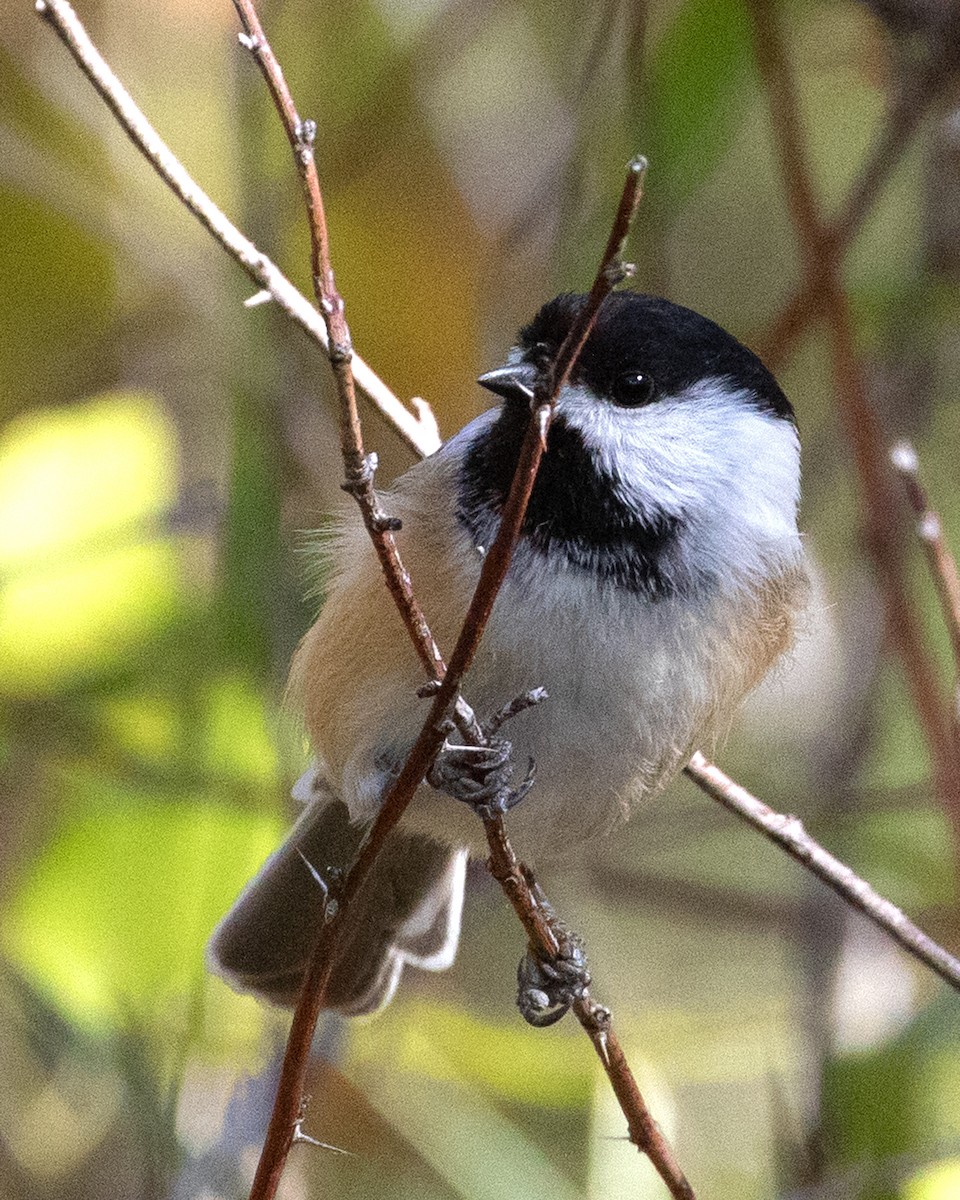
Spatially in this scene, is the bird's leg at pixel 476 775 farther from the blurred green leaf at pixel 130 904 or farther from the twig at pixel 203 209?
the blurred green leaf at pixel 130 904

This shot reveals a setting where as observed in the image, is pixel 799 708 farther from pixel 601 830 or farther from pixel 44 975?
pixel 44 975

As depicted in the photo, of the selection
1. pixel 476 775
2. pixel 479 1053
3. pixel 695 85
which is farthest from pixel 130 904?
pixel 695 85

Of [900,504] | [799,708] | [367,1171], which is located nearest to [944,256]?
[900,504]

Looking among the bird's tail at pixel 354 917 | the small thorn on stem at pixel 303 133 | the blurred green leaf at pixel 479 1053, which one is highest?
the small thorn on stem at pixel 303 133

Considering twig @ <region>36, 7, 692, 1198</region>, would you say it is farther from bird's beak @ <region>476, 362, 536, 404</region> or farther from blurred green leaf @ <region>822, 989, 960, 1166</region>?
blurred green leaf @ <region>822, 989, 960, 1166</region>

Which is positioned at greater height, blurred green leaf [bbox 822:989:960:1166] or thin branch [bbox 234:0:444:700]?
thin branch [bbox 234:0:444:700]

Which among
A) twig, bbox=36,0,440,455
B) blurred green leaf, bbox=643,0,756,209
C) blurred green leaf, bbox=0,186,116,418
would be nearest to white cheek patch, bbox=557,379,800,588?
twig, bbox=36,0,440,455

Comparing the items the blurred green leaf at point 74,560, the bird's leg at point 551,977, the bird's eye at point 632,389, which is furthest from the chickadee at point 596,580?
the blurred green leaf at point 74,560
